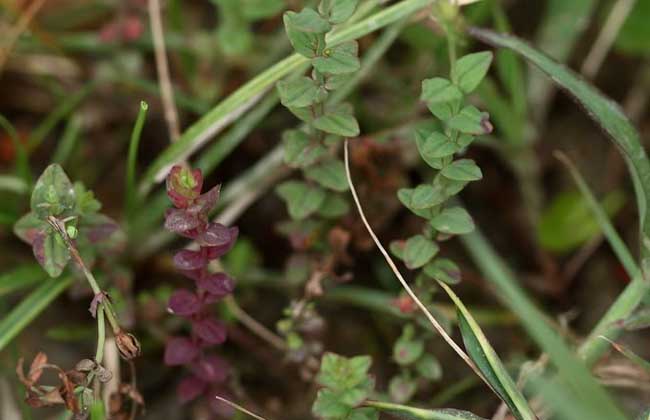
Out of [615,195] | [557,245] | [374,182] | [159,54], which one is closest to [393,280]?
[374,182]

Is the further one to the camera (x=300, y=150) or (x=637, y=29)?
(x=637, y=29)

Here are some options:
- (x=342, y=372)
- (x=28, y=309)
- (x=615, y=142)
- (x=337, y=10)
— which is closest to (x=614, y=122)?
(x=615, y=142)

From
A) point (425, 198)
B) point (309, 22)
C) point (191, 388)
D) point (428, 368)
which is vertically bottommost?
point (191, 388)

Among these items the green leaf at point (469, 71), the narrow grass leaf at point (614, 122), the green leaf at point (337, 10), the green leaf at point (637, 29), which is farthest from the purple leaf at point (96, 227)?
the green leaf at point (637, 29)

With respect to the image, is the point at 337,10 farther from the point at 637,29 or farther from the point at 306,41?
the point at 637,29

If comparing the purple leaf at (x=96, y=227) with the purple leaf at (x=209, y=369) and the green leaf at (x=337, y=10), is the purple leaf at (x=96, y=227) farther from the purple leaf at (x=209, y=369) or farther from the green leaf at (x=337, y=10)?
the green leaf at (x=337, y=10)

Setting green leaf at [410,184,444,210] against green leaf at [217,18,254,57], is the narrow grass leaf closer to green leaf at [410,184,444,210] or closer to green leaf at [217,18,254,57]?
green leaf at [410,184,444,210]
